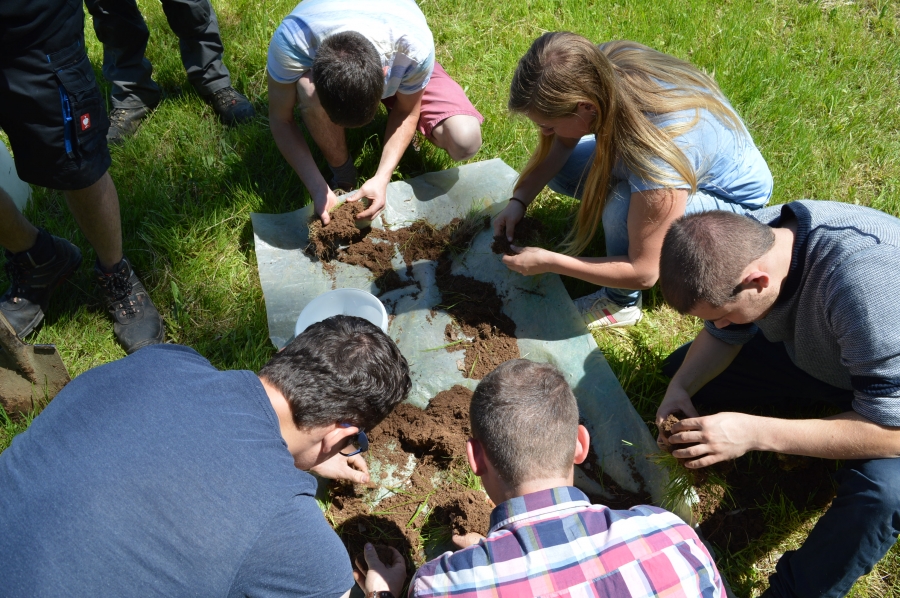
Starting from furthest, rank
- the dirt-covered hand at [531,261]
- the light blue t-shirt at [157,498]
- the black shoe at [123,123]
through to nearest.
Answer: the black shoe at [123,123]
the dirt-covered hand at [531,261]
the light blue t-shirt at [157,498]

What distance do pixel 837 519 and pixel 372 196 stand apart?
230 centimetres

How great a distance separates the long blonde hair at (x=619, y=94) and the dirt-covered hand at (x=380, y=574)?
1684 mm

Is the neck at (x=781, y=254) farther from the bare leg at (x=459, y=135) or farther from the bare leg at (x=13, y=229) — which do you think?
the bare leg at (x=13, y=229)

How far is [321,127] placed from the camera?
314cm

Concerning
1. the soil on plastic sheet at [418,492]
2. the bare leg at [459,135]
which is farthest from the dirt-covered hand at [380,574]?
the bare leg at [459,135]

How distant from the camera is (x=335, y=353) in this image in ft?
5.97

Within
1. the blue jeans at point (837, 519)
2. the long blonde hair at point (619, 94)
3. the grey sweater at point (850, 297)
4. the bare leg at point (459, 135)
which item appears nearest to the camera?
the grey sweater at point (850, 297)

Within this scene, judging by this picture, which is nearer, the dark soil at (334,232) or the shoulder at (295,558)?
the shoulder at (295,558)

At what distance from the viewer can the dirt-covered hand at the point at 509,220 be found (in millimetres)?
3006

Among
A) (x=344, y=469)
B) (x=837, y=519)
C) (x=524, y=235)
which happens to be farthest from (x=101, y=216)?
(x=837, y=519)

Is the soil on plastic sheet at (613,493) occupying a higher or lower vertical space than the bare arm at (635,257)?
lower

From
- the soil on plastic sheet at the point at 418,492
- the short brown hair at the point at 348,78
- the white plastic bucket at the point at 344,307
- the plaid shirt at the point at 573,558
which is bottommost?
the soil on plastic sheet at the point at 418,492

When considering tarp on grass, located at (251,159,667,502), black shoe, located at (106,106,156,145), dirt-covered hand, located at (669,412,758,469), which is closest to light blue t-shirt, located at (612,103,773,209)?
tarp on grass, located at (251,159,667,502)

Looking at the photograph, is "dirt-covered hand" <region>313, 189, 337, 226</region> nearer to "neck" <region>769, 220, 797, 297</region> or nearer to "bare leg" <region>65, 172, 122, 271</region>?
"bare leg" <region>65, 172, 122, 271</region>
